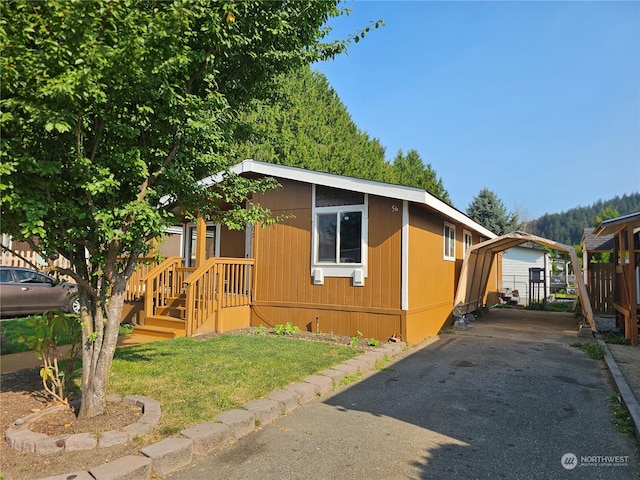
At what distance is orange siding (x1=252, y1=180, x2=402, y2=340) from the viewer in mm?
8336

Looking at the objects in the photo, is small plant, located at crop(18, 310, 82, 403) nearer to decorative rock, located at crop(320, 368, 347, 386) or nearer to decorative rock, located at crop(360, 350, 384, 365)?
decorative rock, located at crop(320, 368, 347, 386)

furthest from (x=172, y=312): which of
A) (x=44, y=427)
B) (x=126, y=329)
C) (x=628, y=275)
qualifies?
(x=628, y=275)

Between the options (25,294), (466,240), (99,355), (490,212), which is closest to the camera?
→ (99,355)

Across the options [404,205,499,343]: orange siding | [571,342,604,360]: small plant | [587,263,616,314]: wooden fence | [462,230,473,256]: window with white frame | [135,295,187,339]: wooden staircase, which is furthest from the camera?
[462,230,473,256]: window with white frame

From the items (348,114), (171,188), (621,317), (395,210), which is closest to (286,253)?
(395,210)

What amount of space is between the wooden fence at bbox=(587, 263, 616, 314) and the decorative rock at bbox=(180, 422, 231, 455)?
39.2ft

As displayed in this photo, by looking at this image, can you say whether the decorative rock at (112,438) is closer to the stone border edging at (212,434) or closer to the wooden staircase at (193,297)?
the stone border edging at (212,434)

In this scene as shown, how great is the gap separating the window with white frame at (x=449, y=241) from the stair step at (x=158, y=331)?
6721mm

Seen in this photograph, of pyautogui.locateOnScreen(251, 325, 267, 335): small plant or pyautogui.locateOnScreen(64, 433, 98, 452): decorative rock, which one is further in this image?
pyautogui.locateOnScreen(251, 325, 267, 335): small plant

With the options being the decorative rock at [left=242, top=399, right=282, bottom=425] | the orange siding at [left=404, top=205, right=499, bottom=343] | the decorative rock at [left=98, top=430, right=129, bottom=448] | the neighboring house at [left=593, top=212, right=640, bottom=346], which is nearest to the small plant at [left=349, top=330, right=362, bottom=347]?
the orange siding at [left=404, top=205, right=499, bottom=343]

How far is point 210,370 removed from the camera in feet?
18.6

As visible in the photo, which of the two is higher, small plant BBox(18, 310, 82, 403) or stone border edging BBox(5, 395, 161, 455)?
small plant BBox(18, 310, 82, 403)

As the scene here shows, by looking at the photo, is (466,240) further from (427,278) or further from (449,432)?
(449,432)

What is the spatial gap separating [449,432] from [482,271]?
37.4 ft
